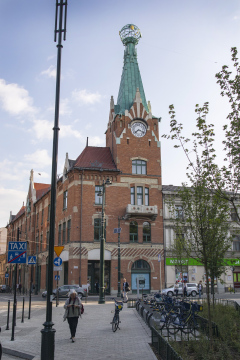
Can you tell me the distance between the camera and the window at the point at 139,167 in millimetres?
43281

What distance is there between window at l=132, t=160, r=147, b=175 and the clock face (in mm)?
3294

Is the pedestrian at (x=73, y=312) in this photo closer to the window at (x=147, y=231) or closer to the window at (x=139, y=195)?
the window at (x=147, y=231)

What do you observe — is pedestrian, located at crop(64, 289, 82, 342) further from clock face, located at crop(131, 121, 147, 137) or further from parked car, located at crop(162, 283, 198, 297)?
clock face, located at crop(131, 121, 147, 137)

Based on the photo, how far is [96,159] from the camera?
142 ft

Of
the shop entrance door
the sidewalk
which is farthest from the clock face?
the sidewalk

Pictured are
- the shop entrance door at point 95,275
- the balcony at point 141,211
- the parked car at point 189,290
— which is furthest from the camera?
the balcony at point 141,211

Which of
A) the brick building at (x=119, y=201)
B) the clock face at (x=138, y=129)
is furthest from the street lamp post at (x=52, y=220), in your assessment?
the clock face at (x=138, y=129)

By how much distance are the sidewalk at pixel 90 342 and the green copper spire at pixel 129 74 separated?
1320 inches

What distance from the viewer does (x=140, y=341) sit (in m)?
11.2

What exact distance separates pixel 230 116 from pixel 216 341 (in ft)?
19.6

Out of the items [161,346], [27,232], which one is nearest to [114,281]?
[27,232]

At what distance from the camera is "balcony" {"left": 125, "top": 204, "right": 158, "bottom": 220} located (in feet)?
Answer: 132

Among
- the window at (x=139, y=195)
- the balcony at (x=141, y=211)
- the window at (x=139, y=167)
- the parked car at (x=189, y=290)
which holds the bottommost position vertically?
the parked car at (x=189, y=290)

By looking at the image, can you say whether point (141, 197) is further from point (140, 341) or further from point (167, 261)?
point (140, 341)
